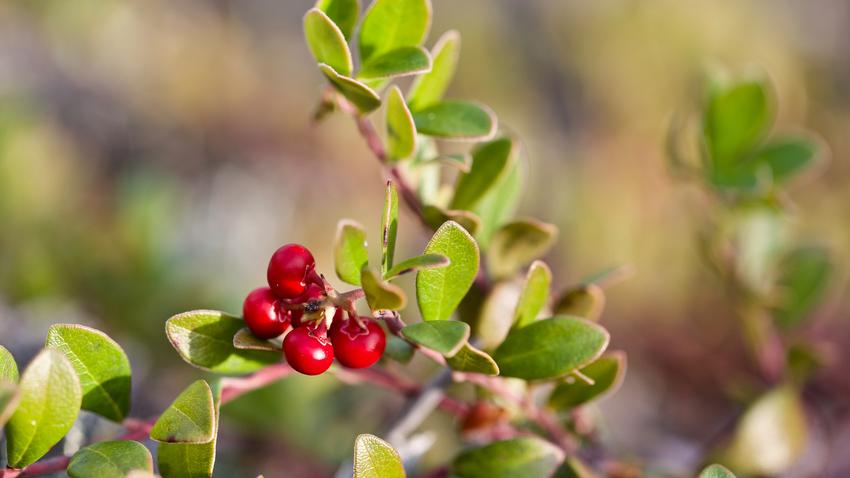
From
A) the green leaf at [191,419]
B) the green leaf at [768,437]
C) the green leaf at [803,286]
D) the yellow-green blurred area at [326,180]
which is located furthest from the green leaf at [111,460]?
the green leaf at [803,286]

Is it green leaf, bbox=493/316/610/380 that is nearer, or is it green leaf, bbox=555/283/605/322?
green leaf, bbox=493/316/610/380

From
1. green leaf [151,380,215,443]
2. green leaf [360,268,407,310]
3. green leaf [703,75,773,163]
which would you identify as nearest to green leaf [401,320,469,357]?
green leaf [360,268,407,310]

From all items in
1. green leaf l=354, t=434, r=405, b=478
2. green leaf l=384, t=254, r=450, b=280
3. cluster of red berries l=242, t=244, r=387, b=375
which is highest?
green leaf l=384, t=254, r=450, b=280

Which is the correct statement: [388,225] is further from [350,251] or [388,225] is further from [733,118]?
[733,118]

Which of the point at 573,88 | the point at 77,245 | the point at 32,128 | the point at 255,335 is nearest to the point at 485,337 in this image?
the point at 255,335

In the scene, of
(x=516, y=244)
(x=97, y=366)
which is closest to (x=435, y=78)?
(x=516, y=244)

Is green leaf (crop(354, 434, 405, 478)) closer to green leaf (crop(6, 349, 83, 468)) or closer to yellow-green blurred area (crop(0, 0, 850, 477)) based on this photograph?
green leaf (crop(6, 349, 83, 468))

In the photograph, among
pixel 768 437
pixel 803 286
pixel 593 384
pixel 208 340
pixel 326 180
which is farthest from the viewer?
pixel 326 180
